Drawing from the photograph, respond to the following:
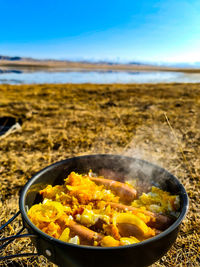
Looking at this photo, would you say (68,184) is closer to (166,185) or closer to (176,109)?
(166,185)

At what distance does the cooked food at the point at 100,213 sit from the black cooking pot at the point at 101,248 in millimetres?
125

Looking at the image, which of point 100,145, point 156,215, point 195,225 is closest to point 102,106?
point 100,145

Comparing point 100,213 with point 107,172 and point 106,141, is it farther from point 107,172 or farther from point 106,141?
point 106,141

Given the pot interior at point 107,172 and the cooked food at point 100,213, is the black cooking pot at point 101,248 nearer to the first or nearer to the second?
the pot interior at point 107,172

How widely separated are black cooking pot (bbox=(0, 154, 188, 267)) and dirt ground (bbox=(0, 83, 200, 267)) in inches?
27.4

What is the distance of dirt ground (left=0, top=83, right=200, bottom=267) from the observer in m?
3.40

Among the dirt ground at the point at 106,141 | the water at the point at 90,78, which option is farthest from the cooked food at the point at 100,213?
the water at the point at 90,78

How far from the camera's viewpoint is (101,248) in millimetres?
1670

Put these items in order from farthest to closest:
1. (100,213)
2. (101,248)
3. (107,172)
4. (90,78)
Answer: (90,78)
(107,172)
(100,213)
(101,248)

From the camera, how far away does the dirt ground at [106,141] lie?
340cm

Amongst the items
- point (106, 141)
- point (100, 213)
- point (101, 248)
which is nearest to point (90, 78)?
point (106, 141)

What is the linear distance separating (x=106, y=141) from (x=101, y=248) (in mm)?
5427

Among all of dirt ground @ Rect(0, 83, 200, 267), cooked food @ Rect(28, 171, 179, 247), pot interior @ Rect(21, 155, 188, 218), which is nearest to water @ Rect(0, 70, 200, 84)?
dirt ground @ Rect(0, 83, 200, 267)

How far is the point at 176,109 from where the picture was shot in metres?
10.8
